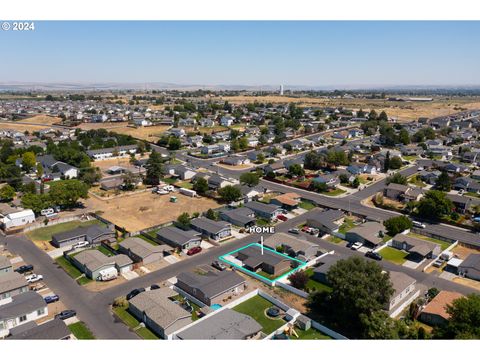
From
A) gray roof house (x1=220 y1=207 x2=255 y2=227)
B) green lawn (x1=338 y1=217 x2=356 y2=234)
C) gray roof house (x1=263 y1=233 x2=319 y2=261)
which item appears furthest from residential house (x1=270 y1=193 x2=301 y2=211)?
gray roof house (x1=263 y1=233 x2=319 y2=261)

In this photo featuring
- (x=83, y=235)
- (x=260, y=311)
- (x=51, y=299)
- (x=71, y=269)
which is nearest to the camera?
(x=260, y=311)

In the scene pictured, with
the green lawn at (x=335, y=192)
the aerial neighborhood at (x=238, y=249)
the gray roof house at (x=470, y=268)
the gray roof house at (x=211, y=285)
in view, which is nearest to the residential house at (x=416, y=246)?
the aerial neighborhood at (x=238, y=249)

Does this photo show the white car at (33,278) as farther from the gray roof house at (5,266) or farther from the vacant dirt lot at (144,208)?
the vacant dirt lot at (144,208)

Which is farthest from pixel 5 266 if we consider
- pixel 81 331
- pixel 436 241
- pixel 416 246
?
A: pixel 436 241

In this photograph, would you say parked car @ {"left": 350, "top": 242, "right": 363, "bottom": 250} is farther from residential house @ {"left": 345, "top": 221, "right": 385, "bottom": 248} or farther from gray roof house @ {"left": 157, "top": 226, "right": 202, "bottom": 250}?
gray roof house @ {"left": 157, "top": 226, "right": 202, "bottom": 250}

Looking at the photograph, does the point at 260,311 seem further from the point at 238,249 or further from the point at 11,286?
the point at 11,286

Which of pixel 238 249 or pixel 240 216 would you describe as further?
pixel 240 216
